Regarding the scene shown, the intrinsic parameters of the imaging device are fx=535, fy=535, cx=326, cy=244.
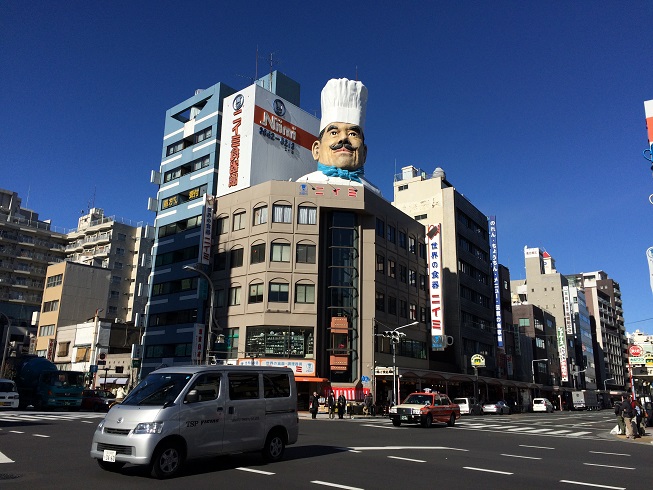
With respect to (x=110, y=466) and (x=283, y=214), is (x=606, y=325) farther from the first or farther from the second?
(x=110, y=466)

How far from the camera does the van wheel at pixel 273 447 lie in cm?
1184

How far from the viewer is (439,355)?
58188 millimetres

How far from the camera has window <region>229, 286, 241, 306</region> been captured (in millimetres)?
46584

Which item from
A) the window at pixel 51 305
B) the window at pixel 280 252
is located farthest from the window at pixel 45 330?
the window at pixel 280 252

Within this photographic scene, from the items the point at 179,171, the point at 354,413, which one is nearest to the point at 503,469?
the point at 354,413

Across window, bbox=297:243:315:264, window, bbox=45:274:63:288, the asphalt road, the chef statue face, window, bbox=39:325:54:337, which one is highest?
the chef statue face

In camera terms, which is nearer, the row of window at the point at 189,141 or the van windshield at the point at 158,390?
the van windshield at the point at 158,390

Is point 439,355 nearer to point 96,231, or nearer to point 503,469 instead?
point 503,469

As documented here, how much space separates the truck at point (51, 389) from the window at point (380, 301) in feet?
81.5

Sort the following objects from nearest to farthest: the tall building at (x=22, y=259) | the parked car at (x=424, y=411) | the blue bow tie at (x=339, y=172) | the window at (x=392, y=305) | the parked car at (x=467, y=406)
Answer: the parked car at (x=424, y=411)
the parked car at (x=467, y=406)
the blue bow tie at (x=339, y=172)
the window at (x=392, y=305)
the tall building at (x=22, y=259)

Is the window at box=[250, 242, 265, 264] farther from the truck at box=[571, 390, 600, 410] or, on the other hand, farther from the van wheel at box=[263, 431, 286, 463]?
the truck at box=[571, 390, 600, 410]

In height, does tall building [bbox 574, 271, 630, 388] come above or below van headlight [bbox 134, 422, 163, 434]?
above

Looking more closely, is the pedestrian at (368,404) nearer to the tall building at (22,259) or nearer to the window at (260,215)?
the window at (260,215)

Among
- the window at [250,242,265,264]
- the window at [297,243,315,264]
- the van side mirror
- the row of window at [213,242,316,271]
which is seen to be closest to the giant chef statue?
the window at [297,243,315,264]
